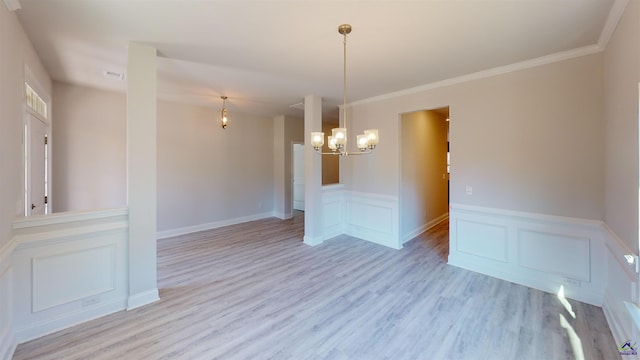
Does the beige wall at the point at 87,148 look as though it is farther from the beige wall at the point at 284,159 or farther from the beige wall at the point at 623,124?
the beige wall at the point at 623,124

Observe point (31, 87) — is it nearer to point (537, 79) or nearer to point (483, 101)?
point (483, 101)

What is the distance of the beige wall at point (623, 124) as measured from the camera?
182cm

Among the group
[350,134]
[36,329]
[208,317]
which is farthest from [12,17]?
[350,134]

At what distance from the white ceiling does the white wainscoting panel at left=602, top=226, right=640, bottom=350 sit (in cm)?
194

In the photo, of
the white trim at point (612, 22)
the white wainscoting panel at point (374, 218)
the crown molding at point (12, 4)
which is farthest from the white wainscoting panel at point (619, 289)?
the crown molding at point (12, 4)

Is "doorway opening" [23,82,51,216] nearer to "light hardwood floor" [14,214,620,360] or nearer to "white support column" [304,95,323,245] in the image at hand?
"light hardwood floor" [14,214,620,360]

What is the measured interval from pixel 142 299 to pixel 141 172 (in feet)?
4.36

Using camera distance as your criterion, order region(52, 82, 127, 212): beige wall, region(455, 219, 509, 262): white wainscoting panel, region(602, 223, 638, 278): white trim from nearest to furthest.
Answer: region(602, 223, 638, 278): white trim < region(455, 219, 509, 262): white wainscoting panel < region(52, 82, 127, 212): beige wall

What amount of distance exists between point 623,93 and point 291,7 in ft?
9.03

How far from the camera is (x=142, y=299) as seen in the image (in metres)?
2.70

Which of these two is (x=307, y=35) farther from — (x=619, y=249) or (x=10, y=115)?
(x=619, y=249)

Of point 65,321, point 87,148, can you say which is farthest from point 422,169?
point 87,148

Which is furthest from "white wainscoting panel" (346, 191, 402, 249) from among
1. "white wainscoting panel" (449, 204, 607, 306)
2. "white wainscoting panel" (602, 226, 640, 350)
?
"white wainscoting panel" (602, 226, 640, 350)

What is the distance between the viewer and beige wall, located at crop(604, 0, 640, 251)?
71.6 inches
